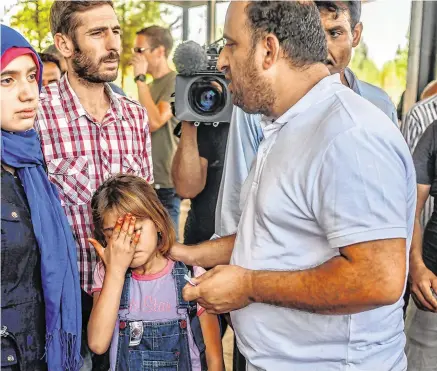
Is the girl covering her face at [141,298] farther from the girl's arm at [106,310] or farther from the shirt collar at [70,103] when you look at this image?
the shirt collar at [70,103]

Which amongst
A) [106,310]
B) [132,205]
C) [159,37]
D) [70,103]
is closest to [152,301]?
[106,310]

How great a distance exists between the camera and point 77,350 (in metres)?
1.57

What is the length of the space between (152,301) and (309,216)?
2.14 ft

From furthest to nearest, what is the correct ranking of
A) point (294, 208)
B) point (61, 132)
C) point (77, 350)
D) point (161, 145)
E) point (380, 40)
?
1. point (380, 40)
2. point (161, 145)
3. point (61, 132)
4. point (77, 350)
5. point (294, 208)

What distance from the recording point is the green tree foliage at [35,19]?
2.92 m

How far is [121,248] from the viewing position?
4.88 feet

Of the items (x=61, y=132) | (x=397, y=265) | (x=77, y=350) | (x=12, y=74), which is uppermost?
(x=12, y=74)

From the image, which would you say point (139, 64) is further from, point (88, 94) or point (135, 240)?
point (135, 240)

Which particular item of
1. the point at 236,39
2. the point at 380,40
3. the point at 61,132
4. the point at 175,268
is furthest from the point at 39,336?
the point at 380,40

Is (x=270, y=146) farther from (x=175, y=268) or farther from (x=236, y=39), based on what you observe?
(x=175, y=268)

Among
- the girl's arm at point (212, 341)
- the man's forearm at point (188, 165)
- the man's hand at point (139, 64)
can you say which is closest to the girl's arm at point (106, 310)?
the girl's arm at point (212, 341)

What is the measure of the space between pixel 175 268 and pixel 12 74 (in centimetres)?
69

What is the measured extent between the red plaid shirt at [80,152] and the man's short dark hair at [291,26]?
2.71 feet

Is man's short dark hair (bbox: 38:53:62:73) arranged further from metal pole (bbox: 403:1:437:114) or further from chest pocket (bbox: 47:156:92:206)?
metal pole (bbox: 403:1:437:114)
